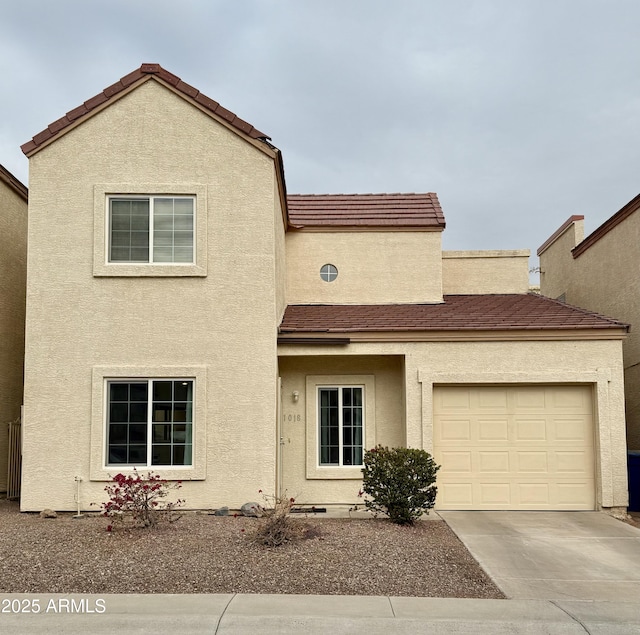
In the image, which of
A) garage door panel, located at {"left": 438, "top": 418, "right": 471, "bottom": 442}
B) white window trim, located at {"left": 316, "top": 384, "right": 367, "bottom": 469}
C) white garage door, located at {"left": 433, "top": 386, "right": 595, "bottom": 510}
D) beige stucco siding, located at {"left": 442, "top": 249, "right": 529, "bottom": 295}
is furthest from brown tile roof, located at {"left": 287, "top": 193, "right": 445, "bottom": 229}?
garage door panel, located at {"left": 438, "top": 418, "right": 471, "bottom": 442}

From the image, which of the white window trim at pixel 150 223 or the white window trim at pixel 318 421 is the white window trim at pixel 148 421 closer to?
the white window trim at pixel 150 223

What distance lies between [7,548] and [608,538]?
8000 millimetres

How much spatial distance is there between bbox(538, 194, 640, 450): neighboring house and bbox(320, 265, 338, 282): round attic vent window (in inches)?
244

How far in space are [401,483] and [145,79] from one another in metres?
7.77

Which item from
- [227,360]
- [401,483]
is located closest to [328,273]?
[227,360]

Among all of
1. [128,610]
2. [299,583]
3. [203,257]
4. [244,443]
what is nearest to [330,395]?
[244,443]

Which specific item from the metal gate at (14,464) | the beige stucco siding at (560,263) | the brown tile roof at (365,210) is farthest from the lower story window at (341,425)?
the beige stucco siding at (560,263)

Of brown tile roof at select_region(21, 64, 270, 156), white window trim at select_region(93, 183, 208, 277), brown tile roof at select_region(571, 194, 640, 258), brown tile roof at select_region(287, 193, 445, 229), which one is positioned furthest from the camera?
brown tile roof at select_region(287, 193, 445, 229)

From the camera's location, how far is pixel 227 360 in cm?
1170

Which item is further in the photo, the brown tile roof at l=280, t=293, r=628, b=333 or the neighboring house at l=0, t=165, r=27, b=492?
the neighboring house at l=0, t=165, r=27, b=492

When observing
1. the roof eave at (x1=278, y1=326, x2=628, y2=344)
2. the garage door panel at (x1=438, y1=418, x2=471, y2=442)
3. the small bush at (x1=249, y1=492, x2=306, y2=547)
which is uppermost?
the roof eave at (x1=278, y1=326, x2=628, y2=344)

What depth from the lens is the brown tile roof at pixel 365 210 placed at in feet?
50.4

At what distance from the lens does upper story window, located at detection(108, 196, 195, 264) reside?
467 inches

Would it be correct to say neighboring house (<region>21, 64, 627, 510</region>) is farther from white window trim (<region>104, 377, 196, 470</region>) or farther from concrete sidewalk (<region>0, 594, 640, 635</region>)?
concrete sidewalk (<region>0, 594, 640, 635</region>)
